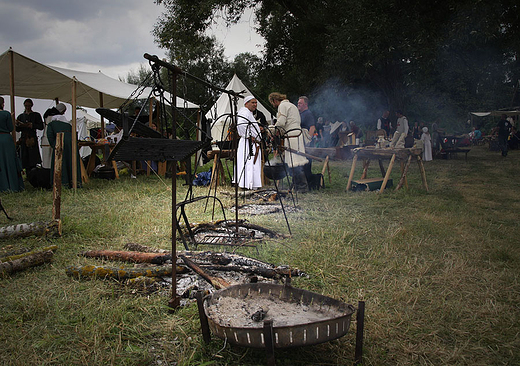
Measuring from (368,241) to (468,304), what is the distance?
137cm

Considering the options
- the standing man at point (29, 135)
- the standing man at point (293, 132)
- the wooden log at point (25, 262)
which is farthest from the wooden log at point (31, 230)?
the standing man at point (29, 135)

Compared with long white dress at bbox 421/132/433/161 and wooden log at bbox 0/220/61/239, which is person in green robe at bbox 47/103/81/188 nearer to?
wooden log at bbox 0/220/61/239

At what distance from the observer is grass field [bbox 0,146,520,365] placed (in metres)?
1.92

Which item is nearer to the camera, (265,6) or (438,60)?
(438,60)

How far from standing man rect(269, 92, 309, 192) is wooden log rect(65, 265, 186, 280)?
4088mm

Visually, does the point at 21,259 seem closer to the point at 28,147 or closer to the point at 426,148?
the point at 28,147

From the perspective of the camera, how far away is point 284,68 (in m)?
15.9

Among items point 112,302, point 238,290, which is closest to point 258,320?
point 238,290

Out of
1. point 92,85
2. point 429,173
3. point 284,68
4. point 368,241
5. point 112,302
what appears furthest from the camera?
point 284,68

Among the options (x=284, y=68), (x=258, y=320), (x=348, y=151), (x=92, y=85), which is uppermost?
(x=284, y=68)

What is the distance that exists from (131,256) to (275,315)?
165cm

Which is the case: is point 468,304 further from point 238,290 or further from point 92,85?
point 92,85

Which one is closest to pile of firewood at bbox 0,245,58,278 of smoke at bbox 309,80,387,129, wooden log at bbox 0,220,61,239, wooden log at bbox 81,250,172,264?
wooden log at bbox 81,250,172,264

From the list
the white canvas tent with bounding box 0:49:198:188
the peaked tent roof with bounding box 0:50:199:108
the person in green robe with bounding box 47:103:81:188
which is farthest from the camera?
the peaked tent roof with bounding box 0:50:199:108
